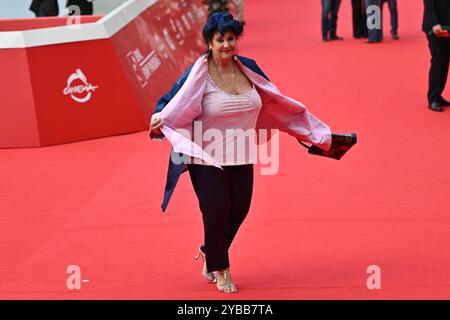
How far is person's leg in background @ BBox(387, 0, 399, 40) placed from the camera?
743 inches

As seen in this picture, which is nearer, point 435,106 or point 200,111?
point 200,111

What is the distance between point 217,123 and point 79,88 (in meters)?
5.60

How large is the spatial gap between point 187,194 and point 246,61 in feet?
10.3

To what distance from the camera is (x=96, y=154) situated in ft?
37.8

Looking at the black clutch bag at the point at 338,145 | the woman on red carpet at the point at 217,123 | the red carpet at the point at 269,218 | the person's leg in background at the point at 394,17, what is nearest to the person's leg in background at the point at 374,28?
the person's leg in background at the point at 394,17

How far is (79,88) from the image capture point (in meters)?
Answer: 12.0

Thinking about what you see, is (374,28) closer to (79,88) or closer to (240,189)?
(79,88)

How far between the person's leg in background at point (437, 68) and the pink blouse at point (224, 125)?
662 centimetres

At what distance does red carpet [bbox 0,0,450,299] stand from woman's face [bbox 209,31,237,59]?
1.62 metres

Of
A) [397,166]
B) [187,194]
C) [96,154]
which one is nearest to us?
[187,194]

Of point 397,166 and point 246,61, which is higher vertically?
point 246,61

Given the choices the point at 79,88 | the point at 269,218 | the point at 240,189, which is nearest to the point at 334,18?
the point at 79,88

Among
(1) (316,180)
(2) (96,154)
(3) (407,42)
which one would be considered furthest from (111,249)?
(3) (407,42)

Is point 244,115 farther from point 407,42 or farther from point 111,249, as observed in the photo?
point 407,42
